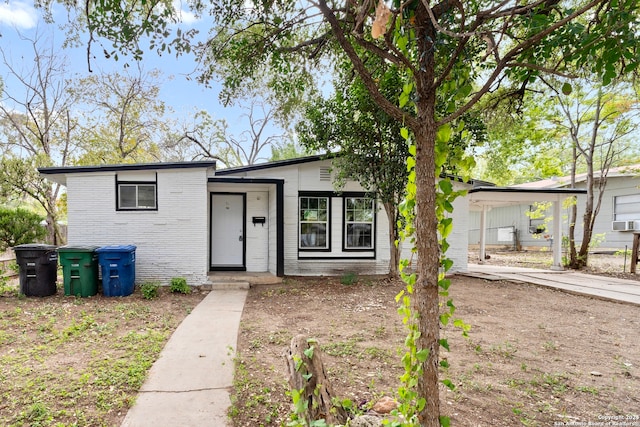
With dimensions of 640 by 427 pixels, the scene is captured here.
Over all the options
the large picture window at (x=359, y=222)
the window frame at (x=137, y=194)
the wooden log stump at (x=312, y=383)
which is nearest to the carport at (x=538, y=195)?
the large picture window at (x=359, y=222)

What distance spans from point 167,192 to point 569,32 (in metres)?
7.51

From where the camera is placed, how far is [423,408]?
167cm

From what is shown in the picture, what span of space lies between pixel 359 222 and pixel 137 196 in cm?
555

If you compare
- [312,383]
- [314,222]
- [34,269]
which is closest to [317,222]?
[314,222]

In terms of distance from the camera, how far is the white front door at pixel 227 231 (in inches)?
354

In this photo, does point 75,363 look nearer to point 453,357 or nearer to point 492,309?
point 453,357

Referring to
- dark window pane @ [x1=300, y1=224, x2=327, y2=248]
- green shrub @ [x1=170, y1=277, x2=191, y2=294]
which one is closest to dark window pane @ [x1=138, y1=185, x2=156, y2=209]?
green shrub @ [x1=170, y1=277, x2=191, y2=294]

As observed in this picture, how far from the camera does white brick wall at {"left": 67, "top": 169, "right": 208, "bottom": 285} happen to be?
7.60 meters

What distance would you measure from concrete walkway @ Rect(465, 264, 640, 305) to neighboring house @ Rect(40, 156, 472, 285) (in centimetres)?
137

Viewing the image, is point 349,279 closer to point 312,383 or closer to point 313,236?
point 313,236

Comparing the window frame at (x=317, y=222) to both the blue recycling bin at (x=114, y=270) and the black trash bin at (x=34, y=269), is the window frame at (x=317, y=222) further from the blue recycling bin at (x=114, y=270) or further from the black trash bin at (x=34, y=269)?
the black trash bin at (x=34, y=269)

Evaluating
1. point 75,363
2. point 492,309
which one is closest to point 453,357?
point 492,309

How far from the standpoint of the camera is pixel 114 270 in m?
6.73

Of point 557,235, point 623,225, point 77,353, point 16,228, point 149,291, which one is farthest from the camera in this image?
point 623,225
